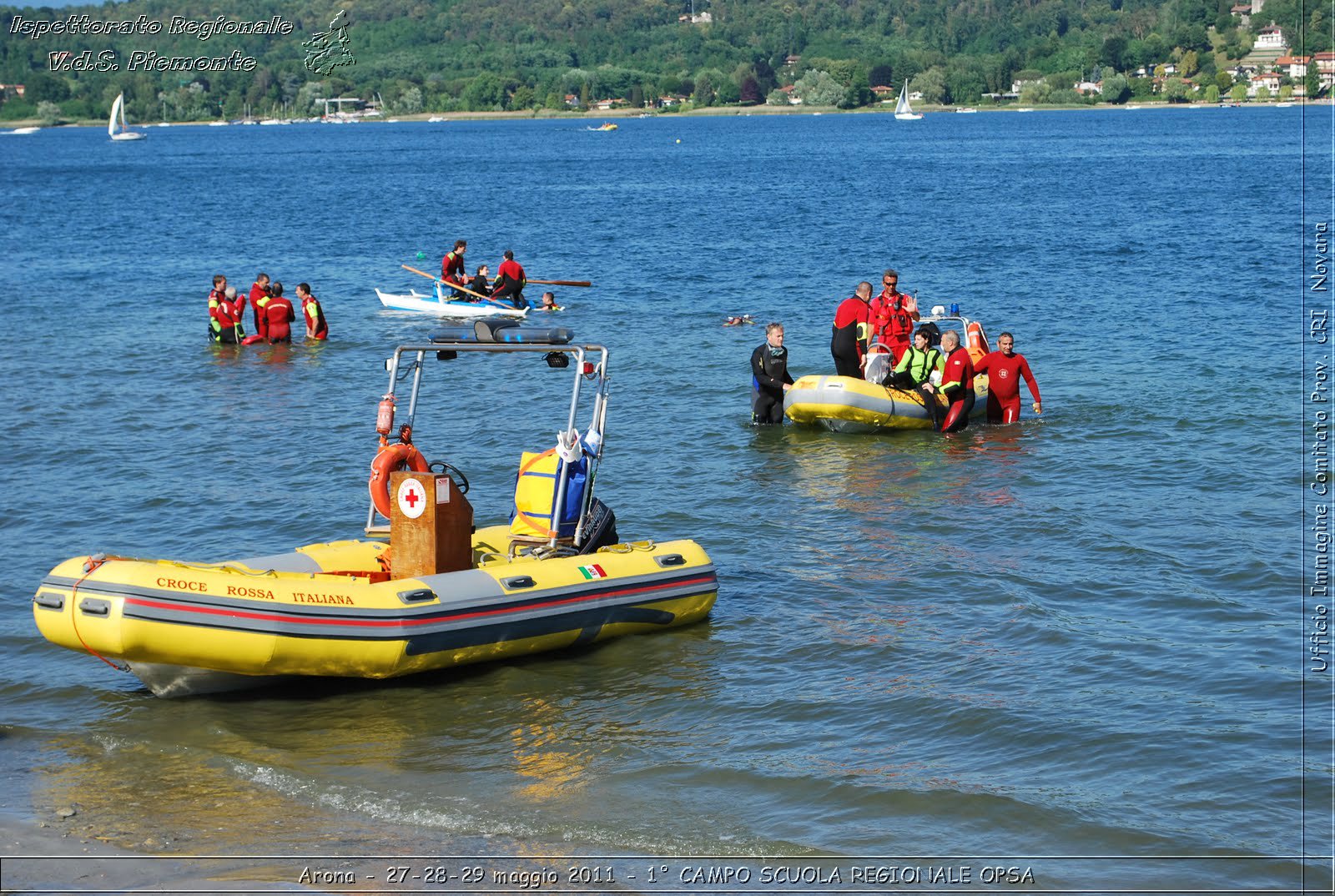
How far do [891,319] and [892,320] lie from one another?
0.03m

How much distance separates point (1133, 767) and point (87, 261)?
117ft

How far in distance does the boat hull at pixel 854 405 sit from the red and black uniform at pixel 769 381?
19 cm

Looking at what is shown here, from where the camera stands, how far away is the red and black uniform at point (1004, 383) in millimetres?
17516

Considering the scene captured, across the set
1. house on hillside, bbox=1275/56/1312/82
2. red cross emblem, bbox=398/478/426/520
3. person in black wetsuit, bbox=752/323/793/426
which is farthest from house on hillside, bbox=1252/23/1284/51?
red cross emblem, bbox=398/478/426/520

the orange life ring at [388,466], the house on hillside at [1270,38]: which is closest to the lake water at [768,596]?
the orange life ring at [388,466]

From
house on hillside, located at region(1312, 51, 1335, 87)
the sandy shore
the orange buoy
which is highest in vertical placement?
house on hillside, located at region(1312, 51, 1335, 87)

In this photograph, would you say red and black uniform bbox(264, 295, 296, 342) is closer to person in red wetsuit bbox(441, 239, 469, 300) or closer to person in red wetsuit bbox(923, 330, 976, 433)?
person in red wetsuit bbox(441, 239, 469, 300)

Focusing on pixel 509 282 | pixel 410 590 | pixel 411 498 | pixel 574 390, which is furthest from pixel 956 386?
pixel 509 282

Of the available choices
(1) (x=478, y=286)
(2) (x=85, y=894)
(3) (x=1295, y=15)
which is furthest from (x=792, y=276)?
(3) (x=1295, y=15)

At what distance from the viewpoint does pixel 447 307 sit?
27156mm

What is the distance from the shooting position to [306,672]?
31.0 feet

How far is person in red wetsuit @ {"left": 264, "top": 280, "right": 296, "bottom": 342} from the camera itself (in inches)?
951

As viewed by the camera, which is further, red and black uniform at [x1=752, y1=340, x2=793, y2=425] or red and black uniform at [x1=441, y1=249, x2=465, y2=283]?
red and black uniform at [x1=441, y1=249, x2=465, y2=283]

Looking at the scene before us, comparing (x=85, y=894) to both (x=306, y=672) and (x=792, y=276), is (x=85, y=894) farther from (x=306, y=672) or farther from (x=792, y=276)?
(x=792, y=276)
